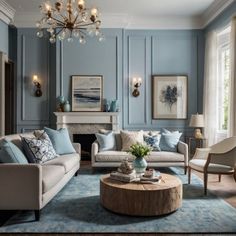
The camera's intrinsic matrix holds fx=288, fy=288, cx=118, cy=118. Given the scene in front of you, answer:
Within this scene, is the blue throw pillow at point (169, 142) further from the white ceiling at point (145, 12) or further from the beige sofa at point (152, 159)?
the white ceiling at point (145, 12)

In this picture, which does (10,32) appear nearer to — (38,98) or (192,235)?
(38,98)

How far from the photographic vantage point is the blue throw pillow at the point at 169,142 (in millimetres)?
5438

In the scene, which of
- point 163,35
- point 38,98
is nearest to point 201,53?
point 163,35

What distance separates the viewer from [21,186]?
2934 millimetres

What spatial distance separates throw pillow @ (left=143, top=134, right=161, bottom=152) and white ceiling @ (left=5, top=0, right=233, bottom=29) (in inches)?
114

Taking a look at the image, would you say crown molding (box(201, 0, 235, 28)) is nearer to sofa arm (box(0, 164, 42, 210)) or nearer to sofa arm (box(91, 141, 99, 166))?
sofa arm (box(91, 141, 99, 166))

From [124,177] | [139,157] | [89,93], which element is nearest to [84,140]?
[89,93]

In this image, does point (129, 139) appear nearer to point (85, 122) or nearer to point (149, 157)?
point (149, 157)

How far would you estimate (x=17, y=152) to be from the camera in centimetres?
333

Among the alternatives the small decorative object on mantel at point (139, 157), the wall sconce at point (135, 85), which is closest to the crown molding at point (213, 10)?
the wall sconce at point (135, 85)

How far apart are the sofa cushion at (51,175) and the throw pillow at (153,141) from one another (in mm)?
2082

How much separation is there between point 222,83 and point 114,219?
179 inches

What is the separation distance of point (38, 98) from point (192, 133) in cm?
389

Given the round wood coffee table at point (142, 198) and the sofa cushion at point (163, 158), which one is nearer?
the round wood coffee table at point (142, 198)
